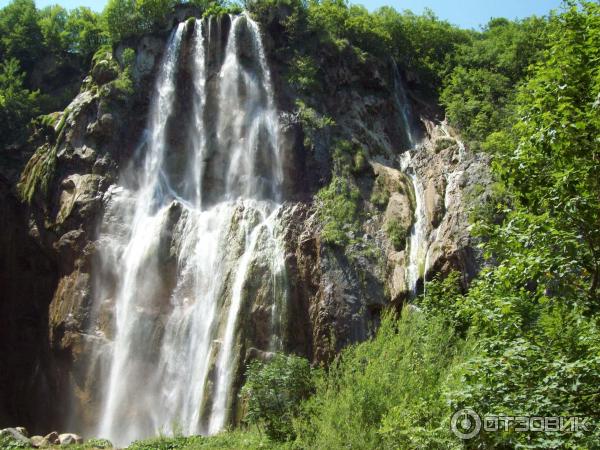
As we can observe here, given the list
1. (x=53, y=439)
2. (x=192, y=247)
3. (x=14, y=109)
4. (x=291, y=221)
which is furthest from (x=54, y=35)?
(x=53, y=439)

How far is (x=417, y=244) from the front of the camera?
70.8ft

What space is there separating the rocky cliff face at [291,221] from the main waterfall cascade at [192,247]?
1.44ft

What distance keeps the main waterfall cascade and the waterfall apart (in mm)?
4595

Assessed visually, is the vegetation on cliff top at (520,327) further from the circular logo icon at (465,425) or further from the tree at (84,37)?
the tree at (84,37)

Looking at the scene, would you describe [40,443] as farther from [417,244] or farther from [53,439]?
[417,244]

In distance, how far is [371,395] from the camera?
1086 centimetres

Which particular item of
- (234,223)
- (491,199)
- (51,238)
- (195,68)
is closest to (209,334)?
(234,223)

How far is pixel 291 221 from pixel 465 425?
1585 cm

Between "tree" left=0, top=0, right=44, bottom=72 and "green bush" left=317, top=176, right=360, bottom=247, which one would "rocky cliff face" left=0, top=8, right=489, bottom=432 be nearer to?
"green bush" left=317, top=176, right=360, bottom=247

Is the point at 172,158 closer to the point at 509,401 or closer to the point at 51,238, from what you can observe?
the point at 51,238

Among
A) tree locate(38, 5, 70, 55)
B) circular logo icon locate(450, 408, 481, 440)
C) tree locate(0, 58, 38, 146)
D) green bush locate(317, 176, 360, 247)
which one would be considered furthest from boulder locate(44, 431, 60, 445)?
tree locate(38, 5, 70, 55)

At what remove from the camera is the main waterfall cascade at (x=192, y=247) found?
20.3 meters

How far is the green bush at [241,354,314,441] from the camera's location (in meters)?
14.4

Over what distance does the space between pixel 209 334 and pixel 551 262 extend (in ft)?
50.2
